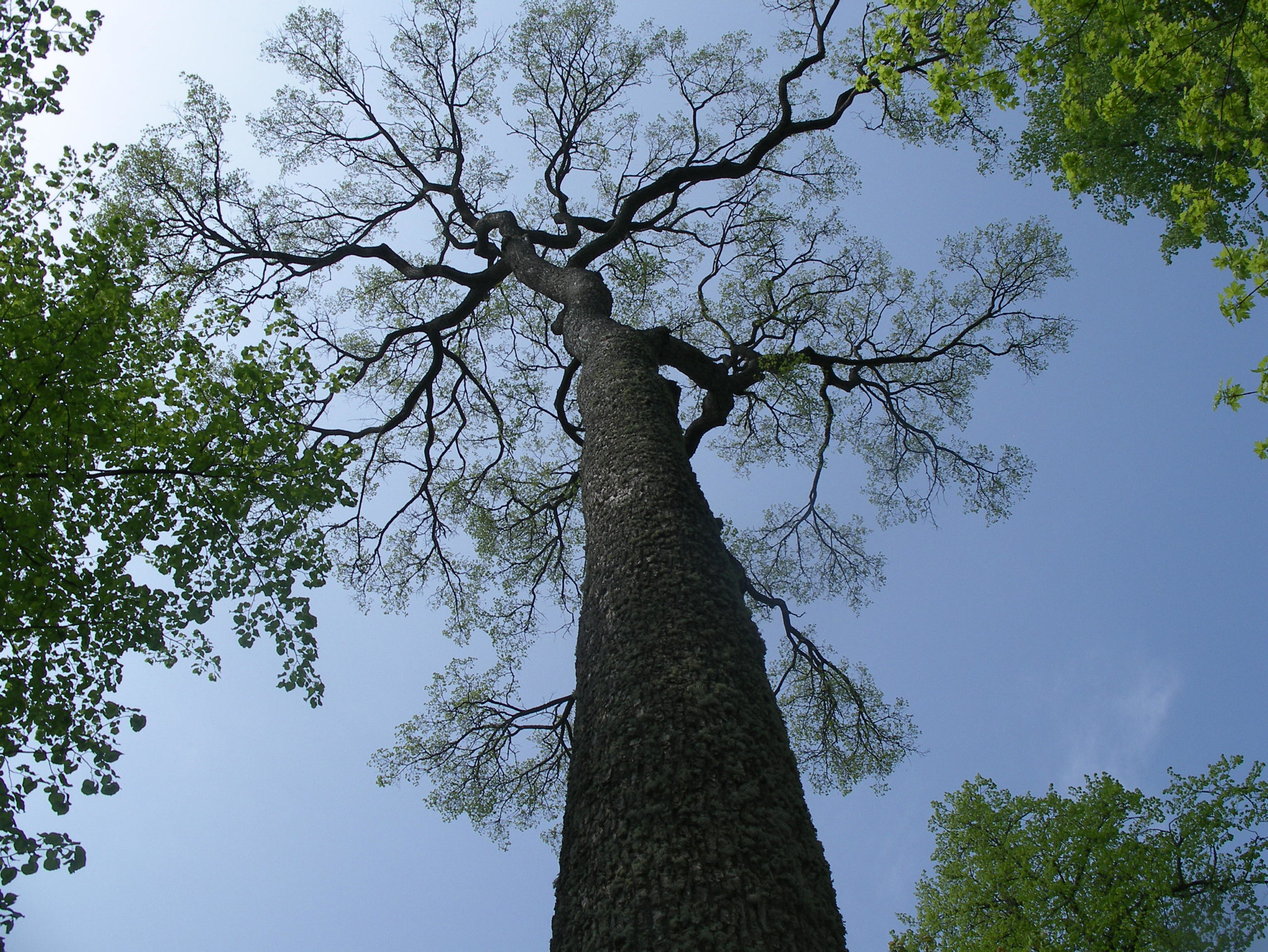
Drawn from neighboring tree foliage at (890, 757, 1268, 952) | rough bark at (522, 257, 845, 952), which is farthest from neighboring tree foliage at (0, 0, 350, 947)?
neighboring tree foliage at (890, 757, 1268, 952)

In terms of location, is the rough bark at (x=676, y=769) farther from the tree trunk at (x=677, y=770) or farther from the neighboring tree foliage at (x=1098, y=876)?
the neighboring tree foliage at (x=1098, y=876)

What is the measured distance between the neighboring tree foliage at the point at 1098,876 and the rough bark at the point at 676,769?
8.89m

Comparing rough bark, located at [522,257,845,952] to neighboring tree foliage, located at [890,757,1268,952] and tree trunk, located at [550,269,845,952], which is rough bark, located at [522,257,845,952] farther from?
neighboring tree foliage, located at [890,757,1268,952]

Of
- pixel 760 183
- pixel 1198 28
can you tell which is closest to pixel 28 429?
pixel 1198 28

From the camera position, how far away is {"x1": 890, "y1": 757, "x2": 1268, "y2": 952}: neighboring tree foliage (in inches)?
330

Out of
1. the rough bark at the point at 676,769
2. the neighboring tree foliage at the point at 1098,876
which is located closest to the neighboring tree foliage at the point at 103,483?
the rough bark at the point at 676,769

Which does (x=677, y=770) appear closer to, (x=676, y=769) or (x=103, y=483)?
(x=676, y=769)

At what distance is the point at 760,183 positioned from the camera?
10.1m

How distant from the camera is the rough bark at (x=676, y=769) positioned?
68.2 inches

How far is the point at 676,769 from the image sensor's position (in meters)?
2.05

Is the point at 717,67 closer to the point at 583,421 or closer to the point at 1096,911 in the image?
the point at 583,421

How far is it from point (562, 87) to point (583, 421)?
8.10 meters

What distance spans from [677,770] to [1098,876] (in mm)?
10035

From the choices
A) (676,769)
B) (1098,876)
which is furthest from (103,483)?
(1098,876)
